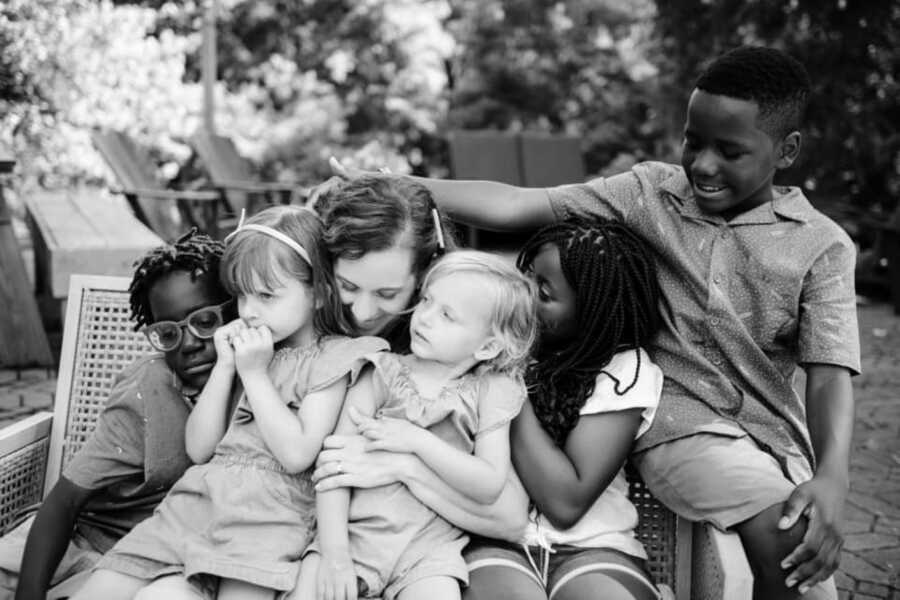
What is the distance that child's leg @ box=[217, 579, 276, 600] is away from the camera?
1873mm

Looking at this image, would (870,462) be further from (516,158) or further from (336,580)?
(516,158)

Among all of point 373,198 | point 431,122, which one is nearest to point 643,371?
point 373,198

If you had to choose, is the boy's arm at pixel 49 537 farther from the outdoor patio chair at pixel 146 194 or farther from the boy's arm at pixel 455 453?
the outdoor patio chair at pixel 146 194

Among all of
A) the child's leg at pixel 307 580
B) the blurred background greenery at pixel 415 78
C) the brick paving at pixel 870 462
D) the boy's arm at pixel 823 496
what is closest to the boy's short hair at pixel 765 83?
the boy's arm at pixel 823 496

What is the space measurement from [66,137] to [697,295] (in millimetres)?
7957

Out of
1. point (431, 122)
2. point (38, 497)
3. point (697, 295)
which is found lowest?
point (431, 122)

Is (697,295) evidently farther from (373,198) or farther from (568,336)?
(373,198)

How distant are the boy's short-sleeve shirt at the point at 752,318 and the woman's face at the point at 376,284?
641mm

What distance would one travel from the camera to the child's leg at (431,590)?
184 cm

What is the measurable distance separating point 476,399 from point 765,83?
101 cm

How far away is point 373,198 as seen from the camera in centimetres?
215

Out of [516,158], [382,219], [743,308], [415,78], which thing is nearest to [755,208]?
[743,308]

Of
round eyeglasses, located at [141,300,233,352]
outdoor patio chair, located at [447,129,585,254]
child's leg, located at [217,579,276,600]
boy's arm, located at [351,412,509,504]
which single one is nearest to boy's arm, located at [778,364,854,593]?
boy's arm, located at [351,412,509,504]

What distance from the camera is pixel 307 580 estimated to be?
1854mm
